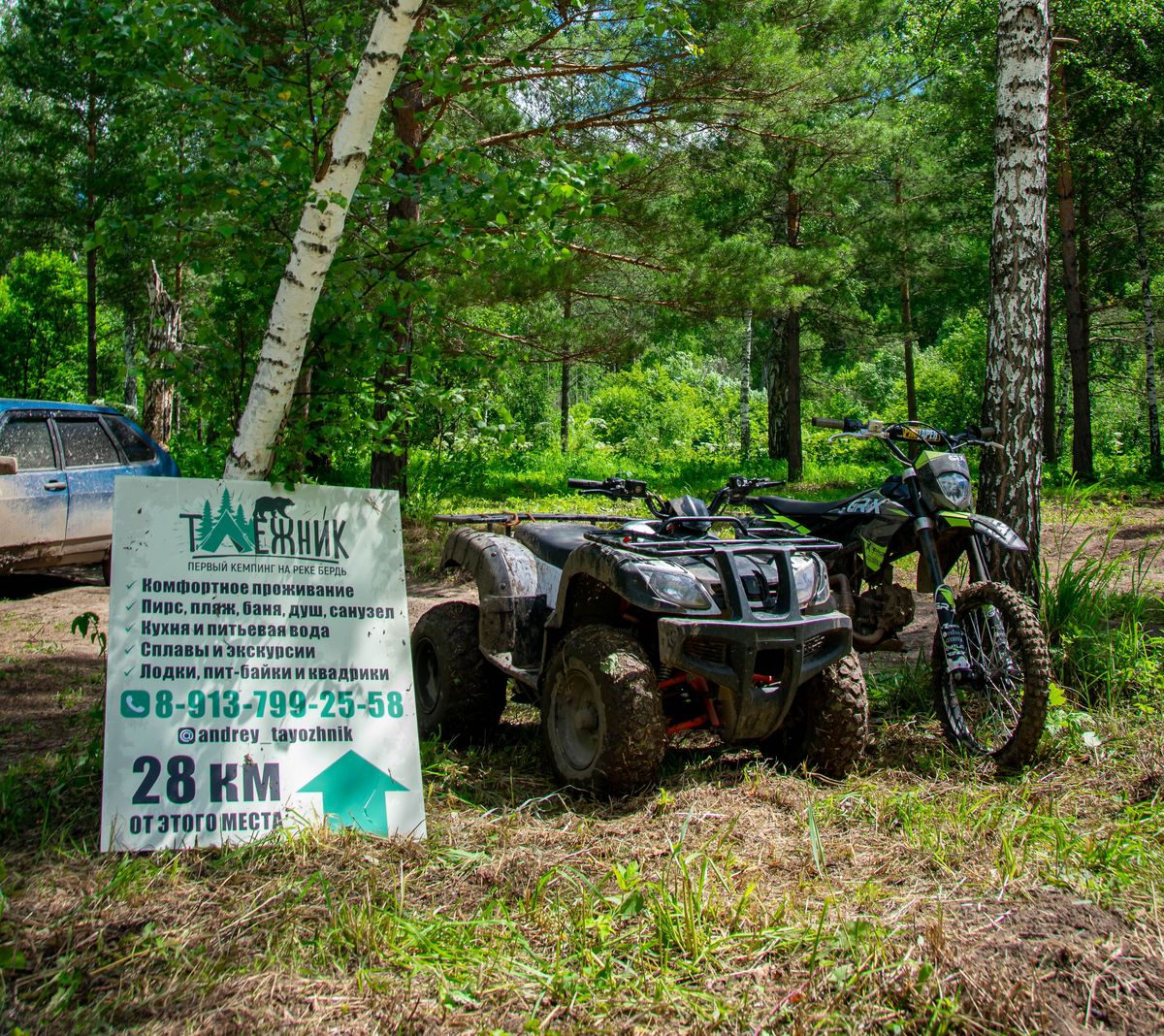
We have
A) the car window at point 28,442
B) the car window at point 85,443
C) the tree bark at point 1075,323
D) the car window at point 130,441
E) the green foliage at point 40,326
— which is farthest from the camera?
the green foliage at point 40,326

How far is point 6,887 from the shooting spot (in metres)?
2.96

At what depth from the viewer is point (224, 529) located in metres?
3.70

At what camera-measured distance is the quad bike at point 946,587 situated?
165 inches

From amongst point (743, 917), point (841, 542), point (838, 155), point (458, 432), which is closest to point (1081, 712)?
point (841, 542)

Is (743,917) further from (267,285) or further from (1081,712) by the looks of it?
(267,285)

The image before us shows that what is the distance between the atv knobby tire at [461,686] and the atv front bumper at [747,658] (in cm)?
124

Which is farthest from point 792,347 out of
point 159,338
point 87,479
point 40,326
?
point 40,326

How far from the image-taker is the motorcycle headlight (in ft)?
15.3

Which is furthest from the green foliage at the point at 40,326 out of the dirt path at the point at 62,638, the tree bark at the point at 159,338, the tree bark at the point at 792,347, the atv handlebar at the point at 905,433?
the atv handlebar at the point at 905,433

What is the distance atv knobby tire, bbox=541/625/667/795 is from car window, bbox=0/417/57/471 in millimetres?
6189

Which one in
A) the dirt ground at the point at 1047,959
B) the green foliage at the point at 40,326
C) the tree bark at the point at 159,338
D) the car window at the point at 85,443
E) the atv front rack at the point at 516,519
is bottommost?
the dirt ground at the point at 1047,959

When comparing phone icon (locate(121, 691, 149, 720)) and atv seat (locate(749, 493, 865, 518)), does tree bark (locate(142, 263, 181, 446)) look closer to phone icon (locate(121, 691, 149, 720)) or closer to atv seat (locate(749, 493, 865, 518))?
atv seat (locate(749, 493, 865, 518))

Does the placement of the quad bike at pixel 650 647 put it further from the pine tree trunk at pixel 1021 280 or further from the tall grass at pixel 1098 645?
the pine tree trunk at pixel 1021 280

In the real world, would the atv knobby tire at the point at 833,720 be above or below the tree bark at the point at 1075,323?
below
